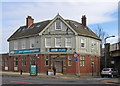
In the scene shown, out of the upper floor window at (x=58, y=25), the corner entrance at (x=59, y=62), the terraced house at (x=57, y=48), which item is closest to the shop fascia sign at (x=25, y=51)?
the terraced house at (x=57, y=48)

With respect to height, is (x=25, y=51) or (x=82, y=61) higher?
(x=25, y=51)

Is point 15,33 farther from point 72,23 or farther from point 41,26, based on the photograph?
point 72,23

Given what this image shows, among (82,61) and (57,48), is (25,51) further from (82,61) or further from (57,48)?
(82,61)

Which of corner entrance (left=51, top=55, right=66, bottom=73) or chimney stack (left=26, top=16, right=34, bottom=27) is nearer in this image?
corner entrance (left=51, top=55, right=66, bottom=73)

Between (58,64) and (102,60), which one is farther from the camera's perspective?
(102,60)

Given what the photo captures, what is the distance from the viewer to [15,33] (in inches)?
1682

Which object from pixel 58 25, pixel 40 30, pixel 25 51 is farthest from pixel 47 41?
pixel 25 51

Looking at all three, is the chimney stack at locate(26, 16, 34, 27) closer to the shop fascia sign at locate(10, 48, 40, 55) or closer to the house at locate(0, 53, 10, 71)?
the shop fascia sign at locate(10, 48, 40, 55)

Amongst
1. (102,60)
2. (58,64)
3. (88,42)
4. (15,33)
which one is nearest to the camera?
(58,64)

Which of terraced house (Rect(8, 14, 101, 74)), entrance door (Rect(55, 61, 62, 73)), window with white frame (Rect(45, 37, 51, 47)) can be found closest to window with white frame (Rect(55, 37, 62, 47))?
terraced house (Rect(8, 14, 101, 74))

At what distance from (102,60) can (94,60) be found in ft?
41.1

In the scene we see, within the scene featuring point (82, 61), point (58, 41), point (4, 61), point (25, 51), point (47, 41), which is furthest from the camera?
point (4, 61)

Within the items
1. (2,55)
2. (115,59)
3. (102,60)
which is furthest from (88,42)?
(2,55)

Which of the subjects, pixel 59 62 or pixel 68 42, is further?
pixel 68 42
